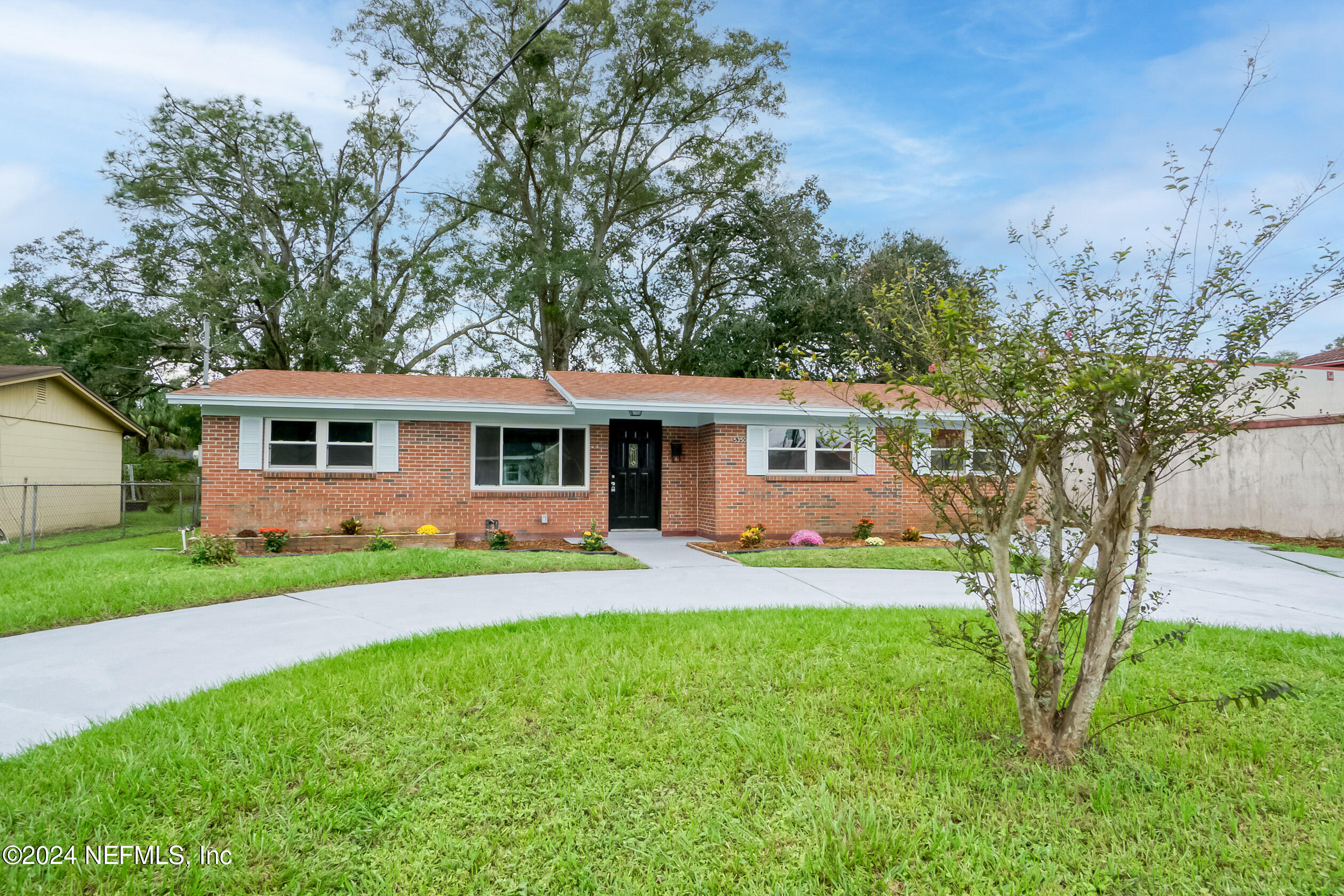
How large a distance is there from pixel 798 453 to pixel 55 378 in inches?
635

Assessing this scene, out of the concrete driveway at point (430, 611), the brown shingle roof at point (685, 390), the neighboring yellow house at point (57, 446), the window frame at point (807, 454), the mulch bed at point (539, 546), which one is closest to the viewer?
the concrete driveway at point (430, 611)

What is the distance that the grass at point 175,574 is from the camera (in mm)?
6305

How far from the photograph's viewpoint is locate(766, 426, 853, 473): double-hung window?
13109 millimetres

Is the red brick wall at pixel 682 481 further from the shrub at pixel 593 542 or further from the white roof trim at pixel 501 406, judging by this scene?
the shrub at pixel 593 542

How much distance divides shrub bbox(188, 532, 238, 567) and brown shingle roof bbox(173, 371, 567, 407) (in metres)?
2.96

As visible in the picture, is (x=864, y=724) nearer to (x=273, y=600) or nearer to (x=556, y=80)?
(x=273, y=600)

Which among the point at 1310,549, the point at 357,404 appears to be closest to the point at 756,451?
the point at 357,404

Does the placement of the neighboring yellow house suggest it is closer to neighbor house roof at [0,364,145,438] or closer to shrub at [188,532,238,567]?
neighbor house roof at [0,364,145,438]

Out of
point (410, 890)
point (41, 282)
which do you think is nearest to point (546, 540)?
point (410, 890)

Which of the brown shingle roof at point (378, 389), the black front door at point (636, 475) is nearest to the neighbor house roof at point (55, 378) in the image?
the brown shingle roof at point (378, 389)

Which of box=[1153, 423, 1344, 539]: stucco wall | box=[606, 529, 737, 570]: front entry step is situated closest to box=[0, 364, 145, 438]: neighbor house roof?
box=[606, 529, 737, 570]: front entry step

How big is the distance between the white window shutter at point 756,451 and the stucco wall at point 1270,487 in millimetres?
6640

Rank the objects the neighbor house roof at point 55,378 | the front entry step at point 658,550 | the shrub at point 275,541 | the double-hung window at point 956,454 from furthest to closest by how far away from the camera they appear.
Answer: the neighbor house roof at point 55,378 → the shrub at point 275,541 → the front entry step at point 658,550 → the double-hung window at point 956,454

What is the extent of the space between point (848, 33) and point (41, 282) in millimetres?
24777
